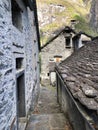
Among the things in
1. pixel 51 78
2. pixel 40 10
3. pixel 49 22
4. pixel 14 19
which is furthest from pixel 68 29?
pixel 40 10

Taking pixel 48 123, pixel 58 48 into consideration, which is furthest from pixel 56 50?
pixel 48 123

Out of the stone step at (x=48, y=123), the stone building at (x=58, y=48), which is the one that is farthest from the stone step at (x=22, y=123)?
the stone building at (x=58, y=48)

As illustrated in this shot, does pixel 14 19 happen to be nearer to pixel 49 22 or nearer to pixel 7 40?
pixel 7 40

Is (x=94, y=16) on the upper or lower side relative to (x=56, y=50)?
upper

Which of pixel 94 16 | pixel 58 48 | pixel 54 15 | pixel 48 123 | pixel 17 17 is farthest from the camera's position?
pixel 94 16

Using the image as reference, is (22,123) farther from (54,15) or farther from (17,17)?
(54,15)

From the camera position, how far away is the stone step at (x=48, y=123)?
5.59 metres

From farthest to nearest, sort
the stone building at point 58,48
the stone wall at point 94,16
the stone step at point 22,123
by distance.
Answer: the stone wall at point 94,16, the stone building at point 58,48, the stone step at point 22,123

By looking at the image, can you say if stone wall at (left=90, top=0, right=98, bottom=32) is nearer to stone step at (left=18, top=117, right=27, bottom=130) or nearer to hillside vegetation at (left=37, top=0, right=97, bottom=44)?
hillside vegetation at (left=37, top=0, right=97, bottom=44)

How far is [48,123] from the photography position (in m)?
5.98

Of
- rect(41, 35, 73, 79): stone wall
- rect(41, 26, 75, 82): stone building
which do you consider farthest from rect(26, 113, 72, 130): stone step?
rect(41, 35, 73, 79): stone wall

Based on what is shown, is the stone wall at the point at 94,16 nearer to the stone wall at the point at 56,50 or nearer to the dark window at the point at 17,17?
the stone wall at the point at 56,50

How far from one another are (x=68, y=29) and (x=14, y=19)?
14584 mm

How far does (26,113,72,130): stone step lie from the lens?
559 centimetres
